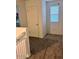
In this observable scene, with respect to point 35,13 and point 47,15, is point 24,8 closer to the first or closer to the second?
point 35,13

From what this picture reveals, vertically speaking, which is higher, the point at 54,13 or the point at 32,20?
the point at 54,13

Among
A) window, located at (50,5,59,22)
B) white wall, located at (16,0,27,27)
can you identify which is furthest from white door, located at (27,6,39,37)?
window, located at (50,5,59,22)

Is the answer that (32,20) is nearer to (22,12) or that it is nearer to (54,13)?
(22,12)

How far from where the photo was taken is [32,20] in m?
6.22

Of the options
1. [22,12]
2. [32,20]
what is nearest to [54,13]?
[32,20]

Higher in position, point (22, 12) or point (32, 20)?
point (22, 12)

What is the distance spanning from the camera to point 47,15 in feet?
22.3

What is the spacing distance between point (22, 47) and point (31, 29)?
3101 mm

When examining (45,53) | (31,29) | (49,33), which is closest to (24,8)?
(31,29)

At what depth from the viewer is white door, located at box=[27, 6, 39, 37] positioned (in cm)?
610

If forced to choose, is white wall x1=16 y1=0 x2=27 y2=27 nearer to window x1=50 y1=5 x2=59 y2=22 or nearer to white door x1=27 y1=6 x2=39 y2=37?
white door x1=27 y1=6 x2=39 y2=37

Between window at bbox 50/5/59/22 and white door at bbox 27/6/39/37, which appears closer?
white door at bbox 27/6/39/37

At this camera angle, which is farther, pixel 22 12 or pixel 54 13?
pixel 54 13

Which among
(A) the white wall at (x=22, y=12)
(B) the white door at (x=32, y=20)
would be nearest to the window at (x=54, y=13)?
(B) the white door at (x=32, y=20)
